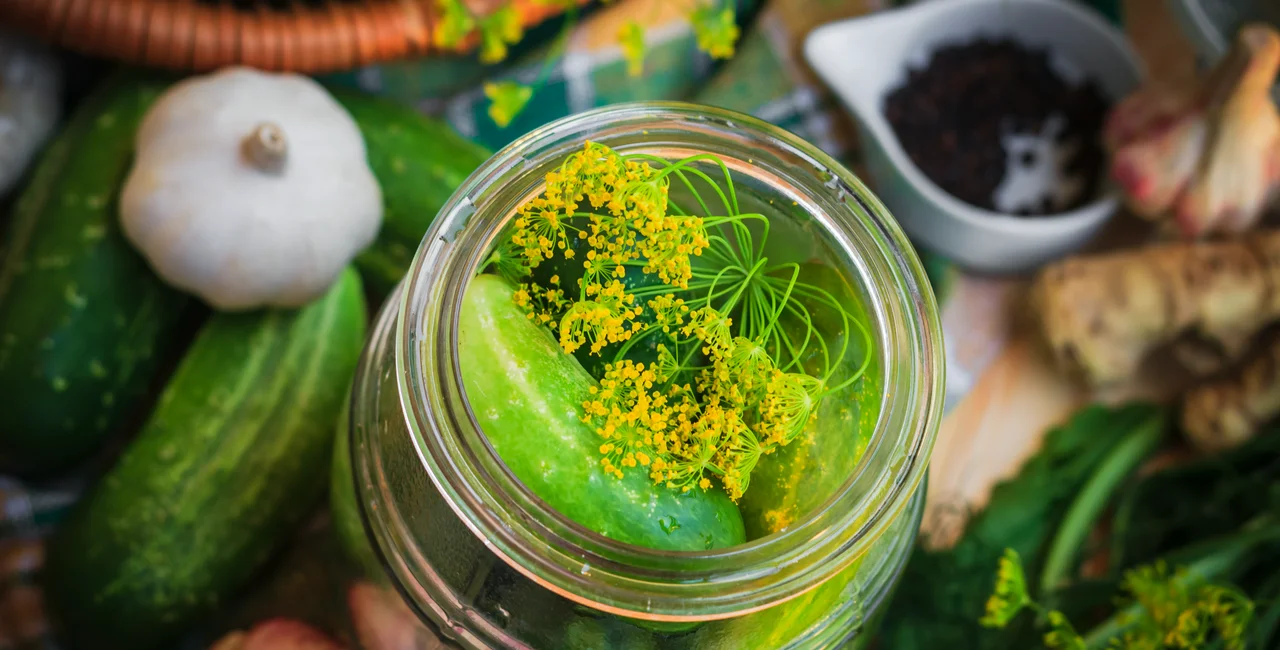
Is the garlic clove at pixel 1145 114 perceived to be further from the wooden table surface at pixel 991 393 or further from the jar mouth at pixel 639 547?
the jar mouth at pixel 639 547

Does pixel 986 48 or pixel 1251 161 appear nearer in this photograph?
pixel 1251 161

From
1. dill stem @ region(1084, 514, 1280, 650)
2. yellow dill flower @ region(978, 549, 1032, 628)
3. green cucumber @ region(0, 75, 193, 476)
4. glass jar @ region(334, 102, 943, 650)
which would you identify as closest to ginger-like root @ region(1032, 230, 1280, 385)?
dill stem @ region(1084, 514, 1280, 650)

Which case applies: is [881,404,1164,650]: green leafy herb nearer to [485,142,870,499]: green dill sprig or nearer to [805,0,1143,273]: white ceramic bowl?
[805,0,1143,273]: white ceramic bowl

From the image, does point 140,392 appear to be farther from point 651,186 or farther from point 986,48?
point 986,48

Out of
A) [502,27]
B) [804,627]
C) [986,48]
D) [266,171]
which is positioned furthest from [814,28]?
[804,627]

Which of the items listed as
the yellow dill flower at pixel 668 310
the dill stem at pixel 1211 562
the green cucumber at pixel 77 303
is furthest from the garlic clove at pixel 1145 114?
the green cucumber at pixel 77 303

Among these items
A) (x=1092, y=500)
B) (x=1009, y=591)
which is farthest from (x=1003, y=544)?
(x=1009, y=591)
